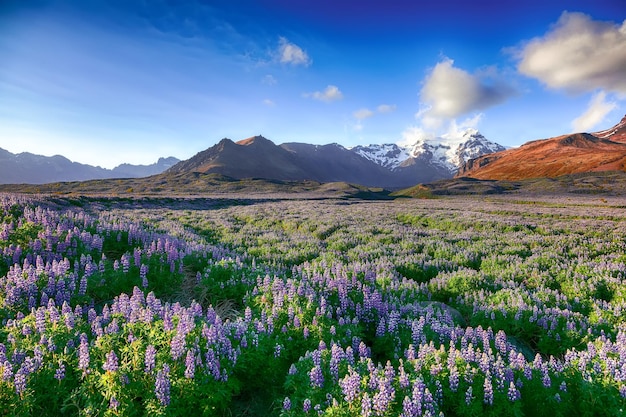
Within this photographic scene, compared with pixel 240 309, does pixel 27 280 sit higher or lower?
higher

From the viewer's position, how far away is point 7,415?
10.6 feet

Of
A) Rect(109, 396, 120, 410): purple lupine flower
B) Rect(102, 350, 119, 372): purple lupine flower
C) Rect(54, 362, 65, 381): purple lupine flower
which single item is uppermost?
Rect(102, 350, 119, 372): purple lupine flower

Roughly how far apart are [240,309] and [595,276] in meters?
9.43

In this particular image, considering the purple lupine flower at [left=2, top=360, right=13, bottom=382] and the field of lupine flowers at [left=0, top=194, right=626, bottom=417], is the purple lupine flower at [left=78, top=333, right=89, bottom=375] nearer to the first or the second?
the field of lupine flowers at [left=0, top=194, right=626, bottom=417]

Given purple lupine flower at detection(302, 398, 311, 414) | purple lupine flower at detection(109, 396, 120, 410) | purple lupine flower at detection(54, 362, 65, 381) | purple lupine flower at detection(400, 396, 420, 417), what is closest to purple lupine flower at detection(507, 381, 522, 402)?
purple lupine flower at detection(400, 396, 420, 417)

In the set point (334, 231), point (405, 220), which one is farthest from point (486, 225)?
point (334, 231)

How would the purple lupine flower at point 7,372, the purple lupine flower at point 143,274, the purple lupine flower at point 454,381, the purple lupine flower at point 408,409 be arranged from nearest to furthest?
the purple lupine flower at point 408,409, the purple lupine flower at point 7,372, the purple lupine flower at point 454,381, the purple lupine flower at point 143,274

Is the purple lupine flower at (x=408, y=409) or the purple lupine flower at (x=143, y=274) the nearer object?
the purple lupine flower at (x=408, y=409)

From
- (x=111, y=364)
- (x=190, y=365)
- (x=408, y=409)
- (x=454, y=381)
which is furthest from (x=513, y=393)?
(x=111, y=364)

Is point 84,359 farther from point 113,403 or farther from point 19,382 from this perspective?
point 113,403

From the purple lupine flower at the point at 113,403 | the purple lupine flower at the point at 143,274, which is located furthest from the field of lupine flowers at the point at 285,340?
the purple lupine flower at the point at 143,274

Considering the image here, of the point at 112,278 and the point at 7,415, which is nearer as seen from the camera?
the point at 7,415

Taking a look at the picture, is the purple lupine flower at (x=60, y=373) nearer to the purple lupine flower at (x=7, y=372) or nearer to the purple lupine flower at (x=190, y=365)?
the purple lupine flower at (x=7, y=372)

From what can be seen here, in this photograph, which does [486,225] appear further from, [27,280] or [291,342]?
[27,280]
